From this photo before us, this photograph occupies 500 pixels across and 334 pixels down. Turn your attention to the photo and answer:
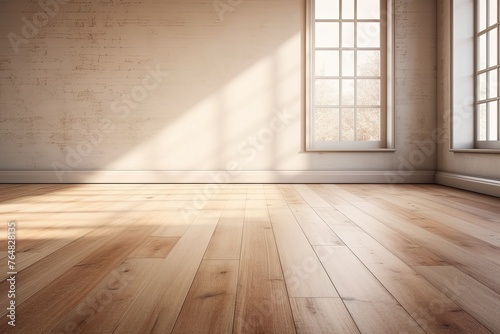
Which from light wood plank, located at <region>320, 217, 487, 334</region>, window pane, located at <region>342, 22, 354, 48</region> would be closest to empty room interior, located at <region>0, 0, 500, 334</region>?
window pane, located at <region>342, 22, 354, 48</region>

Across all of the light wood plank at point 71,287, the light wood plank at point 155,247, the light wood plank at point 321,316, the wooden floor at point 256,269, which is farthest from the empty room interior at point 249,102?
the light wood plank at point 321,316

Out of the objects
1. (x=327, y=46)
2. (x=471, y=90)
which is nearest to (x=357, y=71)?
(x=327, y=46)

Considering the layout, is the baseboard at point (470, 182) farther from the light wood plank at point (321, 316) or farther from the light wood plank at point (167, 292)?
the light wood plank at point (321, 316)

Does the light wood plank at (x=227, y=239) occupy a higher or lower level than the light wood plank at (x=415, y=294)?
higher

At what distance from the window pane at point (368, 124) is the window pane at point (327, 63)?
612 mm

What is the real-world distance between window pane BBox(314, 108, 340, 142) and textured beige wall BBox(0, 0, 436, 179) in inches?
9.5

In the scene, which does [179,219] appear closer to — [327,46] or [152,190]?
[152,190]

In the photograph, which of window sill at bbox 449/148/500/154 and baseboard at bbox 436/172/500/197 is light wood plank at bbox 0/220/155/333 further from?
window sill at bbox 449/148/500/154

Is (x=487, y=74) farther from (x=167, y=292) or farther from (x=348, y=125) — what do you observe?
(x=167, y=292)

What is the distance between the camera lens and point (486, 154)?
356 centimetres

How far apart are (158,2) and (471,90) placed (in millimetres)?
3861

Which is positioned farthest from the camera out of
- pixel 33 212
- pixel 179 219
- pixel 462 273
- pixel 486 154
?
pixel 486 154

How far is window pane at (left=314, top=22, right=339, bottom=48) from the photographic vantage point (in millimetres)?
4672

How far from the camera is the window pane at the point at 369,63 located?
184 inches
